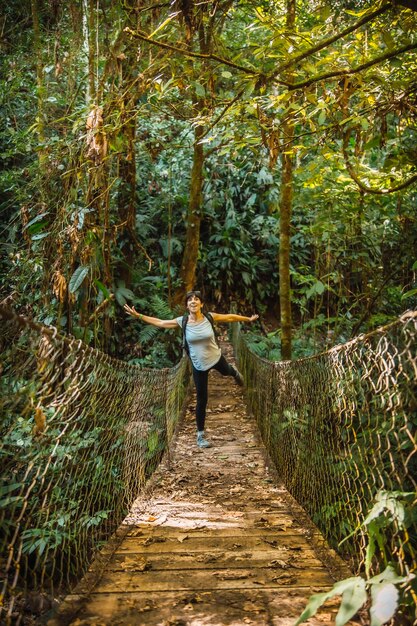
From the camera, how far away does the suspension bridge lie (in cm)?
151

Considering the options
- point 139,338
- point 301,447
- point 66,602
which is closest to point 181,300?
point 139,338

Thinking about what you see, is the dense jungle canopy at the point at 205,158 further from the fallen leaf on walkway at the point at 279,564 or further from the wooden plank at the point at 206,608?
the wooden plank at the point at 206,608

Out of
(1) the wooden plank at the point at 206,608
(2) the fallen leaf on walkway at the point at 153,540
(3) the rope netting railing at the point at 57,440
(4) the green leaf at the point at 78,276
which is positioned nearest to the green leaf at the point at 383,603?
(1) the wooden plank at the point at 206,608

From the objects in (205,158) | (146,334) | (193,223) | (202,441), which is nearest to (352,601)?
(202,441)

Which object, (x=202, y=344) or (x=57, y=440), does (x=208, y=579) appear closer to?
(x=57, y=440)

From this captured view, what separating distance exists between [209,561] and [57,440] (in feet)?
2.68

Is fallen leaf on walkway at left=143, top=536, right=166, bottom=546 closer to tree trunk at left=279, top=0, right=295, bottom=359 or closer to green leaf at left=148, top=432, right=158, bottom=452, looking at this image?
green leaf at left=148, top=432, right=158, bottom=452

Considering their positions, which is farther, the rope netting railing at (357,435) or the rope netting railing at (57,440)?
the rope netting railing at (57,440)

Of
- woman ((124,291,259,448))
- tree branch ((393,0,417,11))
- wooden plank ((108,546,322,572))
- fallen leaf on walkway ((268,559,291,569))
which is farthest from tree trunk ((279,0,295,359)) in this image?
fallen leaf on walkway ((268,559,291,569))

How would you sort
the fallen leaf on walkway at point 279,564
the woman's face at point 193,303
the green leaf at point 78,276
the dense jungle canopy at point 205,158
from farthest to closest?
the green leaf at point 78,276 → the woman's face at point 193,303 → the dense jungle canopy at point 205,158 → the fallen leaf on walkway at point 279,564

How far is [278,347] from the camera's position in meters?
9.10

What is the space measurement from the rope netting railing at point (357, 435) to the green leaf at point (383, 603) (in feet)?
0.45

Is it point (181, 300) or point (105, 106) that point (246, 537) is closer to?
point (105, 106)

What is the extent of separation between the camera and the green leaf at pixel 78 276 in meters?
4.73
